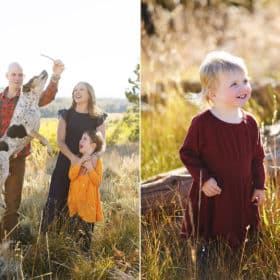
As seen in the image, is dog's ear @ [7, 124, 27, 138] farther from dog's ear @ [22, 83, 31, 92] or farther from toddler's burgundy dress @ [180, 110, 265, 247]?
toddler's burgundy dress @ [180, 110, 265, 247]

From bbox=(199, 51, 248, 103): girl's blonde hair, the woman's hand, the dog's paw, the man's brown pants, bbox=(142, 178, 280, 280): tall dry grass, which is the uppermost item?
bbox=(199, 51, 248, 103): girl's blonde hair

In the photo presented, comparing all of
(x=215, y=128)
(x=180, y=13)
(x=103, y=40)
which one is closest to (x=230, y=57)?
(x=215, y=128)

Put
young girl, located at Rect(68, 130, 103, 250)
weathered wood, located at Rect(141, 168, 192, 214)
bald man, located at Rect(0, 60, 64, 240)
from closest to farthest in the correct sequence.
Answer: bald man, located at Rect(0, 60, 64, 240) < young girl, located at Rect(68, 130, 103, 250) < weathered wood, located at Rect(141, 168, 192, 214)

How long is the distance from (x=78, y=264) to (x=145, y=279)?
0.39 meters

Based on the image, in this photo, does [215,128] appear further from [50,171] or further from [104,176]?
[50,171]

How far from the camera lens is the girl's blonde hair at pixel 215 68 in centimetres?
286

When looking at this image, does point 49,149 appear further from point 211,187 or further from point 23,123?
point 211,187

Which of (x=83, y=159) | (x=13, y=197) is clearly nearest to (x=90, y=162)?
(x=83, y=159)

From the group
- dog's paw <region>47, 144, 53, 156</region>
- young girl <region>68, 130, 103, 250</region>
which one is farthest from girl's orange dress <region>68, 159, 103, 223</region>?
dog's paw <region>47, 144, 53, 156</region>

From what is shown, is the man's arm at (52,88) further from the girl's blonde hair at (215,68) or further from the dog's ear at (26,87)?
the girl's blonde hair at (215,68)

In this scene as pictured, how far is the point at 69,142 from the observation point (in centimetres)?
289

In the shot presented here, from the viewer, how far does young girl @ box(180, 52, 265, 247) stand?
2.86 meters

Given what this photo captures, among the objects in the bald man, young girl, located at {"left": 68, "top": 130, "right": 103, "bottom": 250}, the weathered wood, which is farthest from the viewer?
the weathered wood

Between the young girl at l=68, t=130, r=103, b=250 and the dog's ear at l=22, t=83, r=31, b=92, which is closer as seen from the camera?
the dog's ear at l=22, t=83, r=31, b=92
